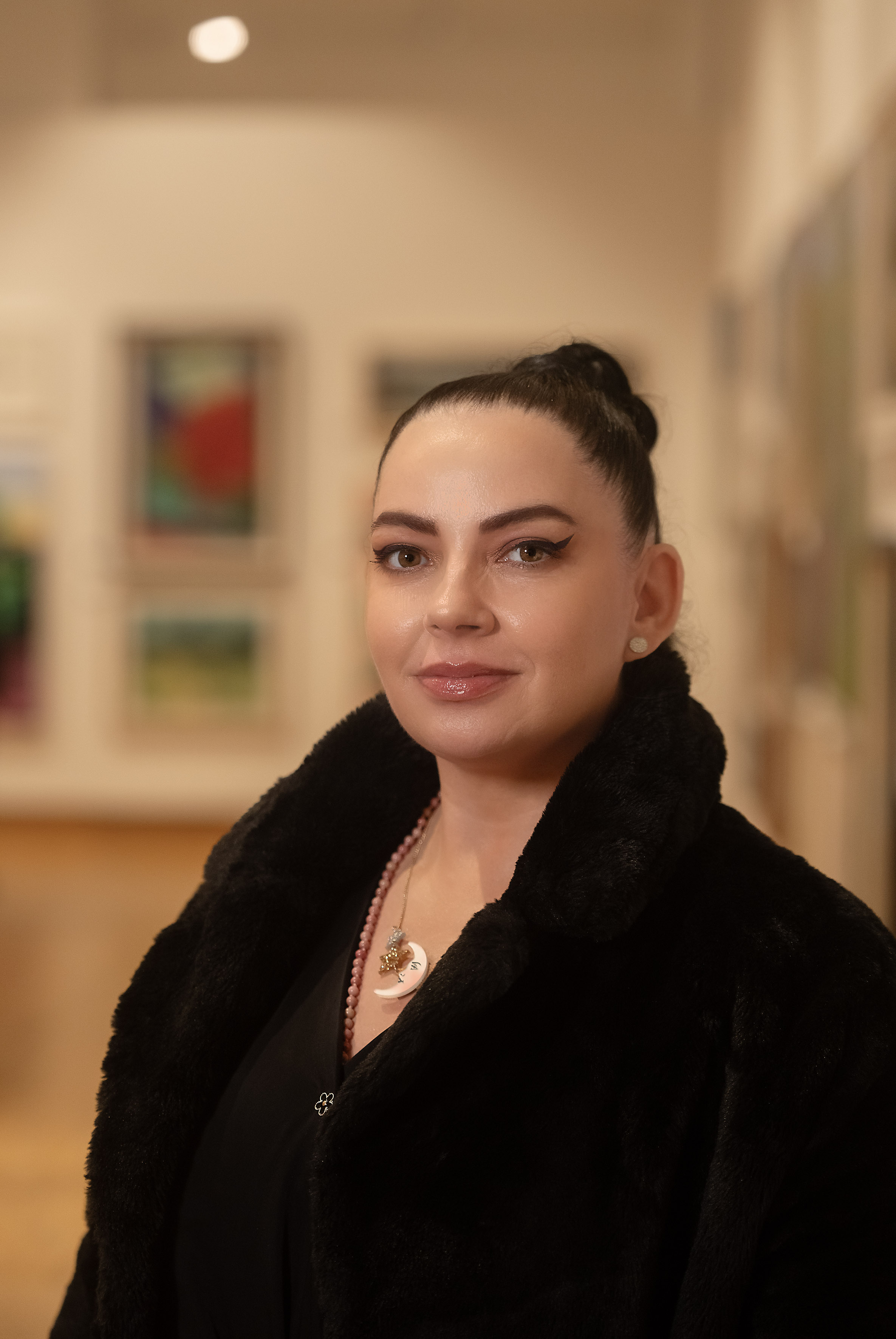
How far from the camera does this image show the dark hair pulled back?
1.16 metres

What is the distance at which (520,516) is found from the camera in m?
1.11

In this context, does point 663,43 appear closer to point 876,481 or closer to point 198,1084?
point 876,481

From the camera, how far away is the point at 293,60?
407 cm

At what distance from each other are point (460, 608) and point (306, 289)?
6.21 meters

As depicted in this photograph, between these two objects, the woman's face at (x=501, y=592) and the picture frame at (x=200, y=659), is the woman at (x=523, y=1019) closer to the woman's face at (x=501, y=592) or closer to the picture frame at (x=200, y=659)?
the woman's face at (x=501, y=592)

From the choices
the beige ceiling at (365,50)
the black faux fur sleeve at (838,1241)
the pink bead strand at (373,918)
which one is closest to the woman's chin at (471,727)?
the pink bead strand at (373,918)

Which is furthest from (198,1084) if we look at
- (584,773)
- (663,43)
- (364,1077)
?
(663,43)

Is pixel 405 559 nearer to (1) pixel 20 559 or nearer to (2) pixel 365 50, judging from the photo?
(2) pixel 365 50

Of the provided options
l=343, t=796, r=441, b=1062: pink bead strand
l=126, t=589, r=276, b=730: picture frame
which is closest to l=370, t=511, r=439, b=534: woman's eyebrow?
l=343, t=796, r=441, b=1062: pink bead strand

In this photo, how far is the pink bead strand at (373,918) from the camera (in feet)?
3.99

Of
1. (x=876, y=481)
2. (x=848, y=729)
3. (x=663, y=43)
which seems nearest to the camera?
(x=876, y=481)

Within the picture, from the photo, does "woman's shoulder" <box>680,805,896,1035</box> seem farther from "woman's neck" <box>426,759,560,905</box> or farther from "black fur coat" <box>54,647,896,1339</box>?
"woman's neck" <box>426,759,560,905</box>

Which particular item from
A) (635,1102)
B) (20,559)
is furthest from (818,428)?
(20,559)

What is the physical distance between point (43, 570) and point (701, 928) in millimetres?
6428
